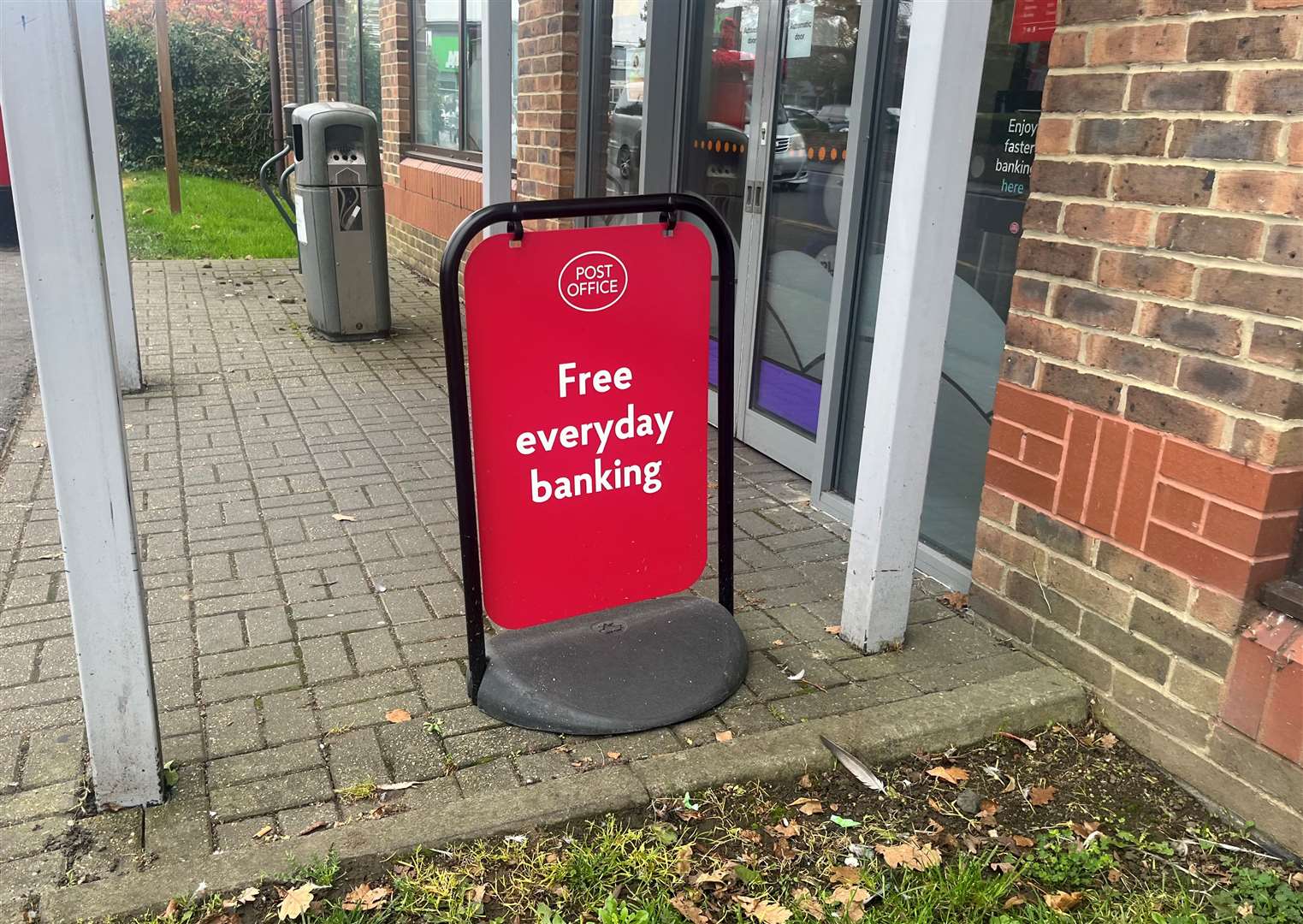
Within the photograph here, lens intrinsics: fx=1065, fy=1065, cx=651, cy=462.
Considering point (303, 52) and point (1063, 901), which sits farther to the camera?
point (303, 52)

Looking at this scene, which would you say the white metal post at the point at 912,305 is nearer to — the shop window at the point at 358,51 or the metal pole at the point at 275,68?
the shop window at the point at 358,51

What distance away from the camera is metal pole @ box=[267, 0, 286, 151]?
17172 millimetres

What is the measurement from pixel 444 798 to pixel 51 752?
3.30 feet

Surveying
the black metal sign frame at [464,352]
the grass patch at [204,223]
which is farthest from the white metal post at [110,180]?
the grass patch at [204,223]

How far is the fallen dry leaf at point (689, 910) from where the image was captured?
224 centimetres

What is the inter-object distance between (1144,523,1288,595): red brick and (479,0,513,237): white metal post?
9.61 feet

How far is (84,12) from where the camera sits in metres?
4.46

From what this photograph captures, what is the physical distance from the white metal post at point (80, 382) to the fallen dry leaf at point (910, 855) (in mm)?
1670

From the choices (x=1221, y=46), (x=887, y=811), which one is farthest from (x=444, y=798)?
(x=1221, y=46)

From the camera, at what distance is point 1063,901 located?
2.33m

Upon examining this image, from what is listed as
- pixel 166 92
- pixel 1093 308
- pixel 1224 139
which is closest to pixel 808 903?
pixel 1093 308

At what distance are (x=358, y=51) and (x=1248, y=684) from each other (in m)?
11.8

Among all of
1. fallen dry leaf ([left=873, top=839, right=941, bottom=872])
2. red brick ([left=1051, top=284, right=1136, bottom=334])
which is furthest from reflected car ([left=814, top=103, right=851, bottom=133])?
fallen dry leaf ([left=873, top=839, right=941, bottom=872])

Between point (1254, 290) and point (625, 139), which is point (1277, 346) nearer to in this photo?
point (1254, 290)
